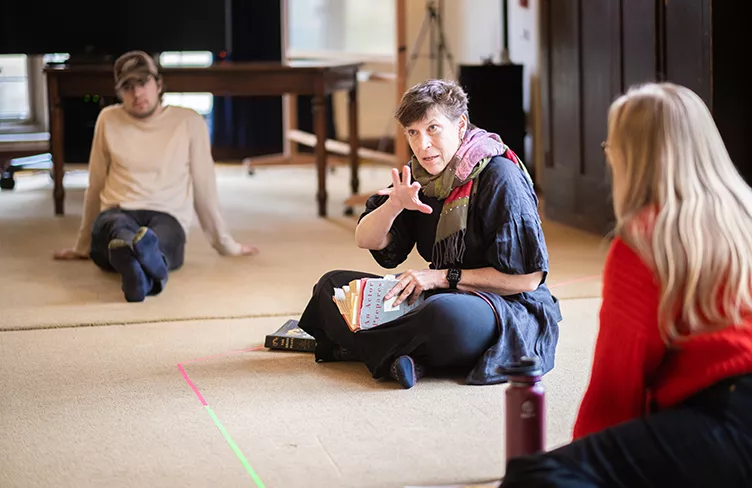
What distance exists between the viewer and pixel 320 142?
573cm

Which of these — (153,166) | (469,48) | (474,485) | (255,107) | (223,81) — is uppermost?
(469,48)

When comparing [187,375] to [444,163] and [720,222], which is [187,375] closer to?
[444,163]

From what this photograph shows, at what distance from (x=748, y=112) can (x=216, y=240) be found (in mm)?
2095

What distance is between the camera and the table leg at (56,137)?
18.5 feet

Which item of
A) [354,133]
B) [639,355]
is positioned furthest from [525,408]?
[354,133]

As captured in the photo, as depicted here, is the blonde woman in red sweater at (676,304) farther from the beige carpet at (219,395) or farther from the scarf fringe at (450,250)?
the scarf fringe at (450,250)

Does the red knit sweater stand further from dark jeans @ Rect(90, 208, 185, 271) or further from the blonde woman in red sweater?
dark jeans @ Rect(90, 208, 185, 271)

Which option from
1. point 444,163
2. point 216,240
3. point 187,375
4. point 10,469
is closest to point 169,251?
point 216,240

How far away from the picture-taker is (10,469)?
7.41 ft

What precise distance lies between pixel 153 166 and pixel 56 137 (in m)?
1.60

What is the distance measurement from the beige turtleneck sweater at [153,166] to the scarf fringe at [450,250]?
70.1 inches

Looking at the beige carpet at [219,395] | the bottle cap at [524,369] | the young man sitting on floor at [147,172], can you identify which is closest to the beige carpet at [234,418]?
the beige carpet at [219,395]

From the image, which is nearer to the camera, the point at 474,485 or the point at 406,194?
the point at 474,485

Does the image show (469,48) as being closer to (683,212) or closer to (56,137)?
(56,137)
